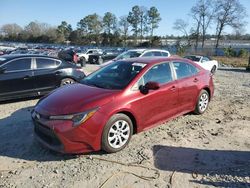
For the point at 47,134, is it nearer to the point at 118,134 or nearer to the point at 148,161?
the point at 118,134

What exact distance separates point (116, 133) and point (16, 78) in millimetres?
4891

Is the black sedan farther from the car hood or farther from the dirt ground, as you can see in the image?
the car hood

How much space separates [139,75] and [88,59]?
28.4 meters

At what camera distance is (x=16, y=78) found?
8.77 m

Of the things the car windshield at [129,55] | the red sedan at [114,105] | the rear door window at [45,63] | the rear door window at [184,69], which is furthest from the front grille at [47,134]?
the car windshield at [129,55]

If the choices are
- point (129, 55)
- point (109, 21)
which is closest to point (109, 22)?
point (109, 21)

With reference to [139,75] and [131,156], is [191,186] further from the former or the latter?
[139,75]

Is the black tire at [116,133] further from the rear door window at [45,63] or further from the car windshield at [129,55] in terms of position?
the car windshield at [129,55]

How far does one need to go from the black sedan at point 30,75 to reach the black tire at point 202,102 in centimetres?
455

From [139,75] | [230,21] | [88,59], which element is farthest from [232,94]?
[230,21]

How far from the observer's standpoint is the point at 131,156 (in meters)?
5.01

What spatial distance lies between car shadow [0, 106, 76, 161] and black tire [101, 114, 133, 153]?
0.59 metres

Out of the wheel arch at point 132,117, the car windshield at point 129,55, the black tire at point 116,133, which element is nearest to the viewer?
the black tire at point 116,133

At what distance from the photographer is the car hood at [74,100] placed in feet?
15.8
